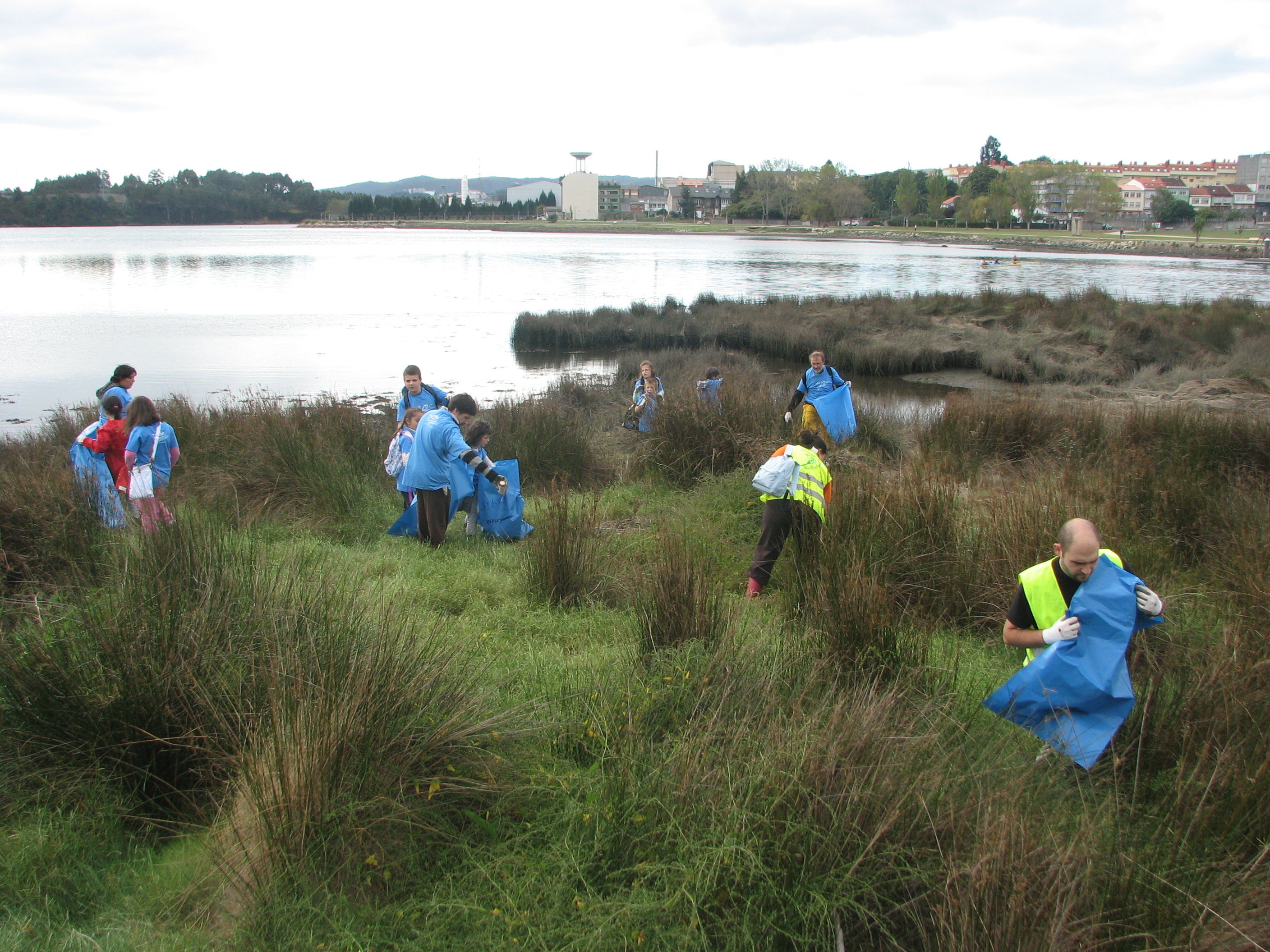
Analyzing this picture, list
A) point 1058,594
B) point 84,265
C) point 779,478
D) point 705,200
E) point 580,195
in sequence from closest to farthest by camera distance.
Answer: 1. point 1058,594
2. point 779,478
3. point 84,265
4. point 580,195
5. point 705,200

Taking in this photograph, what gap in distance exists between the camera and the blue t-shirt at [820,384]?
10.6 m

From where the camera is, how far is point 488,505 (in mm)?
7660

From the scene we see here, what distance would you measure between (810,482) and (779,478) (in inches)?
8.6

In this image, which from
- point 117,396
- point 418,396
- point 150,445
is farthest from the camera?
point 418,396

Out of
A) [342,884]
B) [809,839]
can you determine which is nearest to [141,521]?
[342,884]

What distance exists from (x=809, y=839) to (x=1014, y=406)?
968 cm

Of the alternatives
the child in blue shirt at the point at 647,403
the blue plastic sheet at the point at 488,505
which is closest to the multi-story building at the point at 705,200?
the child in blue shirt at the point at 647,403

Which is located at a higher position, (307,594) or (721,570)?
(307,594)

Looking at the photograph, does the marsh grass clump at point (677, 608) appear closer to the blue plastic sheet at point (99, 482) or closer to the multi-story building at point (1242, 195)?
the blue plastic sheet at point (99, 482)

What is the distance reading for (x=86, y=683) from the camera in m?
3.45

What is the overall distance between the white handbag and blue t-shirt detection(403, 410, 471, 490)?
1.95m

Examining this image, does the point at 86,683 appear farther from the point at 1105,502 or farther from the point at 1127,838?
the point at 1105,502

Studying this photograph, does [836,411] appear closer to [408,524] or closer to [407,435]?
[407,435]

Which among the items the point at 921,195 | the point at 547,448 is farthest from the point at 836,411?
the point at 921,195
